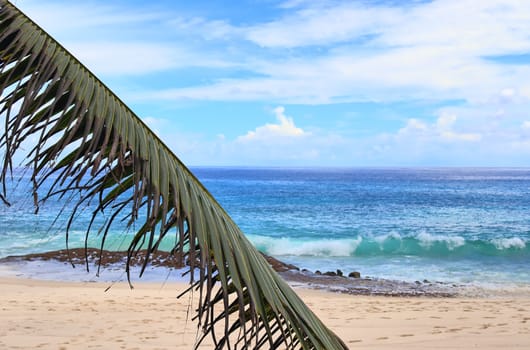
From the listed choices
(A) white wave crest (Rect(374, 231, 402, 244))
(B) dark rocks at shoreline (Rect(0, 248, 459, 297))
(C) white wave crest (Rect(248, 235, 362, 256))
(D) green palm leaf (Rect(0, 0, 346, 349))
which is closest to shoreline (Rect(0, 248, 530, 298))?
(B) dark rocks at shoreline (Rect(0, 248, 459, 297))

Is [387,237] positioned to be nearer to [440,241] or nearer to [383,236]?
[383,236]

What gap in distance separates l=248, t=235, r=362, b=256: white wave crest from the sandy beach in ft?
34.0

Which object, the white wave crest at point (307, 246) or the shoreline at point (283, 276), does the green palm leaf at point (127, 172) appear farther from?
the white wave crest at point (307, 246)

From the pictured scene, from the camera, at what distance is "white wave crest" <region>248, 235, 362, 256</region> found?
22.7m

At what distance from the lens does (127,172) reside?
1.58 metres

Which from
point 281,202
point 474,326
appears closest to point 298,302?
point 474,326

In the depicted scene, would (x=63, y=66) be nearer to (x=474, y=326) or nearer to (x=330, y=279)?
(x=474, y=326)

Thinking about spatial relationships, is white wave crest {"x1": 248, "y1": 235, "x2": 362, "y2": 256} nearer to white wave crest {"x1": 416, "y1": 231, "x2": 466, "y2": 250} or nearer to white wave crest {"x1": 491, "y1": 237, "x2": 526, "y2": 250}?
white wave crest {"x1": 416, "y1": 231, "x2": 466, "y2": 250}

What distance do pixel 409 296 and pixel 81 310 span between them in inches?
276

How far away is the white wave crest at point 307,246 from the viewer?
22.7 m

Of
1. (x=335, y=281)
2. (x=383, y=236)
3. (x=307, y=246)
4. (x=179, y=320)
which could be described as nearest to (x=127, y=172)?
(x=179, y=320)

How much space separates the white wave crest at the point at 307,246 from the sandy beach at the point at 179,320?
10358 mm

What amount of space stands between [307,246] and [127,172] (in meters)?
22.8

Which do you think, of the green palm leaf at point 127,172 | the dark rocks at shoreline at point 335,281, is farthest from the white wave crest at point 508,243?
the green palm leaf at point 127,172
